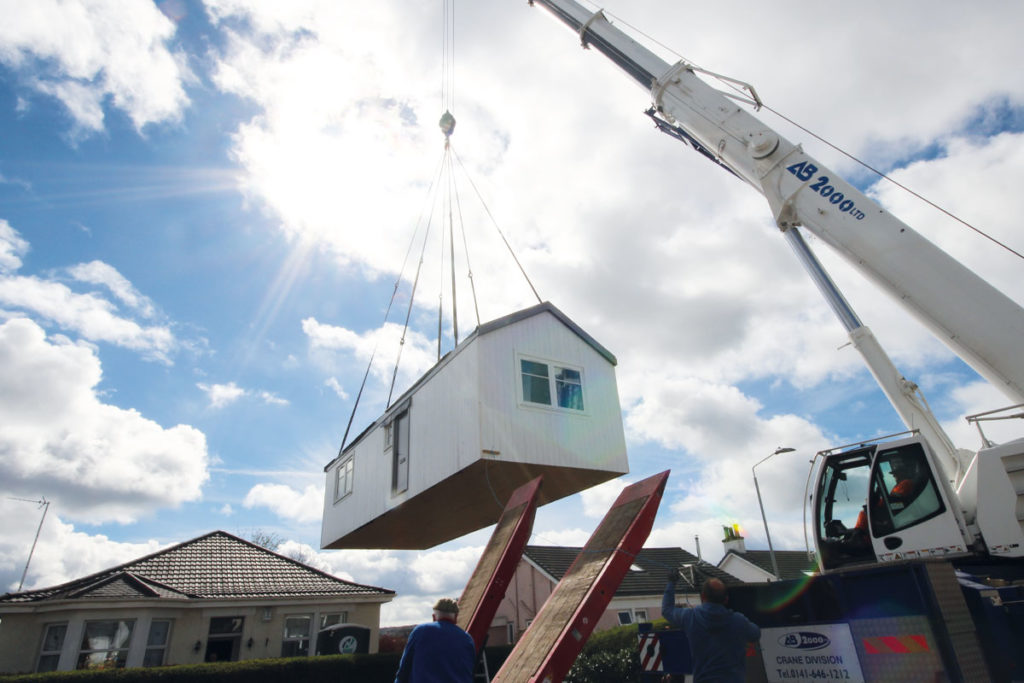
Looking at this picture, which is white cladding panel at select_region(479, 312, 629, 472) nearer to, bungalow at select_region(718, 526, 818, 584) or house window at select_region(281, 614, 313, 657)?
house window at select_region(281, 614, 313, 657)

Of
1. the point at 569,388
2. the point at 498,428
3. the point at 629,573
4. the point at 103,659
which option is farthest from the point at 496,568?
the point at 629,573

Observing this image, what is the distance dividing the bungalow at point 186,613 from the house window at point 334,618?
35 mm

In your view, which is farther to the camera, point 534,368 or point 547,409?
point 534,368

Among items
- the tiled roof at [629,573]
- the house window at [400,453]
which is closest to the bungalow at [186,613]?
the house window at [400,453]

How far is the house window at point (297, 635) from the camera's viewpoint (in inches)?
786

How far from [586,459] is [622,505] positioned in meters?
3.59

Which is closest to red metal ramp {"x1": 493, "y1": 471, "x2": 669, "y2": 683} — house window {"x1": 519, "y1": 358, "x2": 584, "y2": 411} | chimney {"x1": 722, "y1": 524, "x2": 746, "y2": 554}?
house window {"x1": 519, "y1": 358, "x2": 584, "y2": 411}

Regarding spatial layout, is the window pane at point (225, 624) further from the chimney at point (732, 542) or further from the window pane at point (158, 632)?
the chimney at point (732, 542)

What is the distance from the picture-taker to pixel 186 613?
61.0 ft

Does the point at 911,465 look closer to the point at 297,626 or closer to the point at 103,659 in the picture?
the point at 297,626

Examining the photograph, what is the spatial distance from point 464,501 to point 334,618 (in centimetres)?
1160

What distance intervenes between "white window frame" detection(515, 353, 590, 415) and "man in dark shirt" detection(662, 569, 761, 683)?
6940 mm

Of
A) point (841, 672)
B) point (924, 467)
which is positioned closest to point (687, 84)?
point (924, 467)

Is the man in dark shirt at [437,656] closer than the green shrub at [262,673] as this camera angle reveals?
Yes
